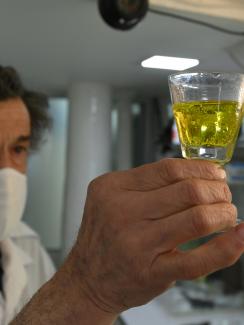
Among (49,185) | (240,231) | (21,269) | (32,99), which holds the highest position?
(32,99)

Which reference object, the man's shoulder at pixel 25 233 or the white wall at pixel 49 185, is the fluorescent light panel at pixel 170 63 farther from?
the man's shoulder at pixel 25 233

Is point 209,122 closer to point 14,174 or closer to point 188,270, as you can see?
point 188,270

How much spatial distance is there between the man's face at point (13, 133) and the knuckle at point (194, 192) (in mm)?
551

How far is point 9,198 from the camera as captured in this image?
2.62 ft

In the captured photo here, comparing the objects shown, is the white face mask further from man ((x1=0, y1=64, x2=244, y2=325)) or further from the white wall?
man ((x1=0, y1=64, x2=244, y2=325))

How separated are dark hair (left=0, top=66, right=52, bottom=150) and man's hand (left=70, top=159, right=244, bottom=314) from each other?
16.1 inches

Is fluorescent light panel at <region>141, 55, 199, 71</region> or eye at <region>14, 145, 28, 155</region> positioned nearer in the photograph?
fluorescent light panel at <region>141, 55, 199, 71</region>

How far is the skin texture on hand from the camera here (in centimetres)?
29

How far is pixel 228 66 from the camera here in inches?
21.1

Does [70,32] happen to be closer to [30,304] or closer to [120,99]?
[120,99]

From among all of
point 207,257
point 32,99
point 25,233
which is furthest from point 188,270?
point 25,233

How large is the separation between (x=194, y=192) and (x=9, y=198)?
23.4 inches

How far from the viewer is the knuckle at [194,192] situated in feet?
0.94

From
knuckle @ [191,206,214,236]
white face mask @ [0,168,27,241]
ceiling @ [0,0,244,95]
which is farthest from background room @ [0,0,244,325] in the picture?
knuckle @ [191,206,214,236]
